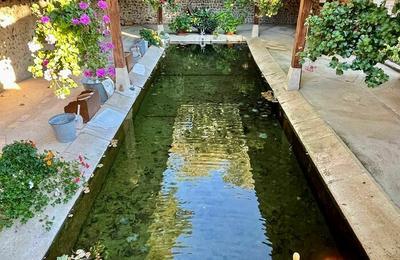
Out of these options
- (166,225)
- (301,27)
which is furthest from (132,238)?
(301,27)

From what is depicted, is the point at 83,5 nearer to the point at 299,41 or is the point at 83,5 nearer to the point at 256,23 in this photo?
the point at 299,41

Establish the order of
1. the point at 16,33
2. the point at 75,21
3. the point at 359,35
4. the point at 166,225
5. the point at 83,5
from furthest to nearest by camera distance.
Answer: the point at 16,33
the point at 83,5
the point at 75,21
the point at 166,225
the point at 359,35

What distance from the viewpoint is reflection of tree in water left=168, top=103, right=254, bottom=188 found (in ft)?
19.1

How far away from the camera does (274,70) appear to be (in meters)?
10.2

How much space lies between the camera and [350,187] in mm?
4652

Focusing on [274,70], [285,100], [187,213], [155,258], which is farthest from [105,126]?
[274,70]

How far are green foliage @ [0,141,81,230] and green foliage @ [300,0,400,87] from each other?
146 inches

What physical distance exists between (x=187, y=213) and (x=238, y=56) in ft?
31.6

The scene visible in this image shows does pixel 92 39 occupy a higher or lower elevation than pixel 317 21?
lower

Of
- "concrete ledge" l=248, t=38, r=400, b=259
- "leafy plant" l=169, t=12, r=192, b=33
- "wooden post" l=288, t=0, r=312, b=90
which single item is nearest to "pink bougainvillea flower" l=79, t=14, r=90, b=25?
"concrete ledge" l=248, t=38, r=400, b=259

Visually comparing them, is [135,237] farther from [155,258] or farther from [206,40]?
[206,40]

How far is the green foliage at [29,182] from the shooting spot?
394cm

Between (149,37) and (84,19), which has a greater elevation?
(84,19)

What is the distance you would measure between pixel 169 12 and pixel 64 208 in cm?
1552
